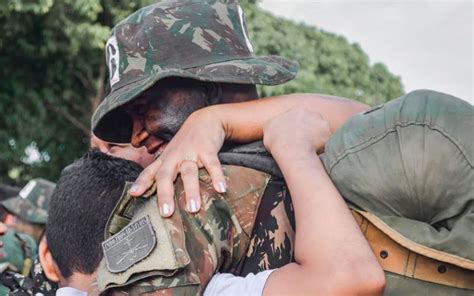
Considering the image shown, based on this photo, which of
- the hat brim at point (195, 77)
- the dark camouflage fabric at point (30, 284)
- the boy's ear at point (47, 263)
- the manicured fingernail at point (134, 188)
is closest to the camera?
the manicured fingernail at point (134, 188)

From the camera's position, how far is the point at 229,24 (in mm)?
2518

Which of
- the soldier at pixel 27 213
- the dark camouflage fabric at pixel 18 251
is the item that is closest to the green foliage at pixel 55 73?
the soldier at pixel 27 213

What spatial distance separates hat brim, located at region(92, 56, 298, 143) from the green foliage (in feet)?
28.9

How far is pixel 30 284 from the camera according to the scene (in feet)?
10.9

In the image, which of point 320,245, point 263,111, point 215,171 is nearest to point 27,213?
point 263,111

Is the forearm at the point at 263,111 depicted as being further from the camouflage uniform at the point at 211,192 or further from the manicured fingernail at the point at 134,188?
the manicured fingernail at the point at 134,188

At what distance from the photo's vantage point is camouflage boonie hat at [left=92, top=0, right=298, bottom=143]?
7.55 ft

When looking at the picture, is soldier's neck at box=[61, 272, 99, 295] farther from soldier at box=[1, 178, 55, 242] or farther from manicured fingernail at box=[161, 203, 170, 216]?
soldier at box=[1, 178, 55, 242]

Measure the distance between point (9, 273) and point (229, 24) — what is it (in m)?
1.52

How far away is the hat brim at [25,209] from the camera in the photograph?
6.49 m

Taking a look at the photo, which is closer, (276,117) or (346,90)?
(276,117)

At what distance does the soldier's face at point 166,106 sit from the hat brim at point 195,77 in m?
0.05

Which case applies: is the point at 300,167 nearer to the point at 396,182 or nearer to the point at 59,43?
the point at 396,182

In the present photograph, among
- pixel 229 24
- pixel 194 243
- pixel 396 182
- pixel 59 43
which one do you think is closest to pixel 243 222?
pixel 194 243
